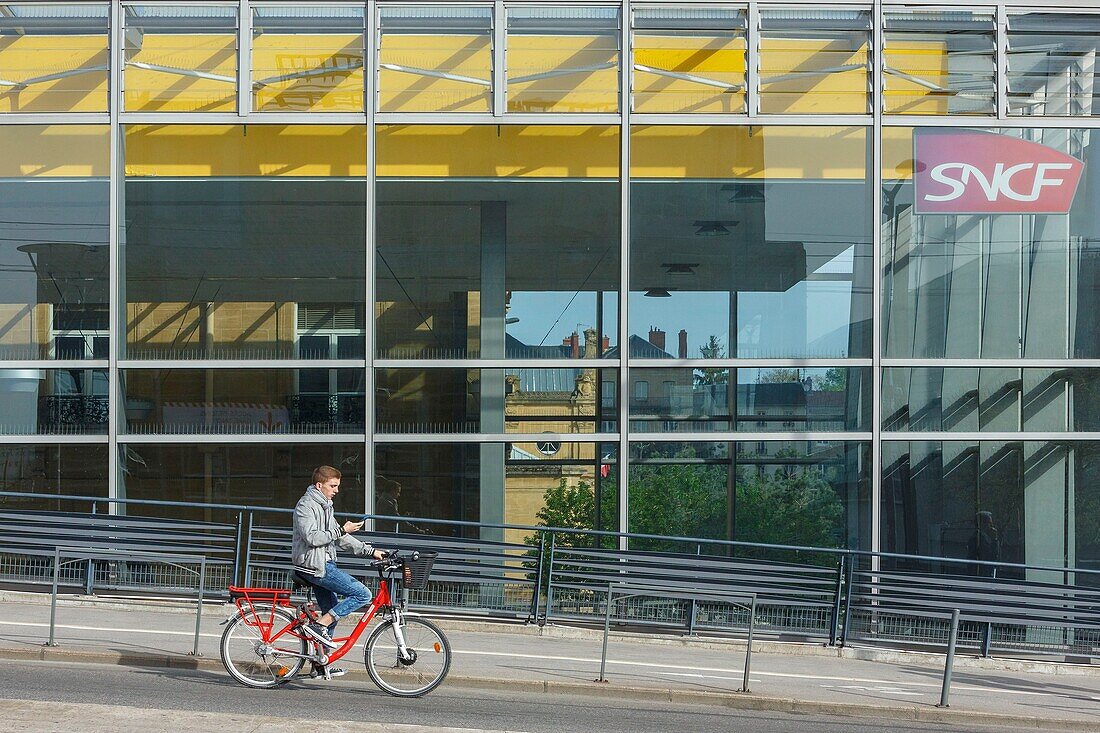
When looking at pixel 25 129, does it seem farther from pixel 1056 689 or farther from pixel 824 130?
pixel 1056 689

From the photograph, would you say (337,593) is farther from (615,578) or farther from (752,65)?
(752,65)

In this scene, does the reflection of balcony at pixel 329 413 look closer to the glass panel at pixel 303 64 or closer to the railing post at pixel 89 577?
the railing post at pixel 89 577

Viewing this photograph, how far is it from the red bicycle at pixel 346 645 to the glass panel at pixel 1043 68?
925 cm

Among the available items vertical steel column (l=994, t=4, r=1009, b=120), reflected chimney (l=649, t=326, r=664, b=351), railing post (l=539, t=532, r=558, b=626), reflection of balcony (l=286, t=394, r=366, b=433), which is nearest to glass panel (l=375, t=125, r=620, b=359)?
reflected chimney (l=649, t=326, r=664, b=351)

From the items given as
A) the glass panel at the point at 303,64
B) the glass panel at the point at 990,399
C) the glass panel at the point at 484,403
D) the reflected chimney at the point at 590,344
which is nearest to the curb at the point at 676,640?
the glass panel at the point at 484,403

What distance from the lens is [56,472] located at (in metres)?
13.0

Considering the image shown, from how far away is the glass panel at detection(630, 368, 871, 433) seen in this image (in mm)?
13242

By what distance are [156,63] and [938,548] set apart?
10.4m

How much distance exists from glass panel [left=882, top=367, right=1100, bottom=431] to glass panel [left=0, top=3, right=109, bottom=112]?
31.5 ft

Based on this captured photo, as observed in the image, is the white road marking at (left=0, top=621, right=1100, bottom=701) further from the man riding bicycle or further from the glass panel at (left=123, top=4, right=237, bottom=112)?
the glass panel at (left=123, top=4, right=237, bottom=112)

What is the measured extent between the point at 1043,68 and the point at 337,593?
33.2 ft

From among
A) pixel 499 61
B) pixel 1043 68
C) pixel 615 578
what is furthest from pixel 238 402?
pixel 1043 68

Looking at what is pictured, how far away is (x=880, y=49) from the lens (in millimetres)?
13555

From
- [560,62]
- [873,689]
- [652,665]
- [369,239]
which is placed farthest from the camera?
[560,62]
